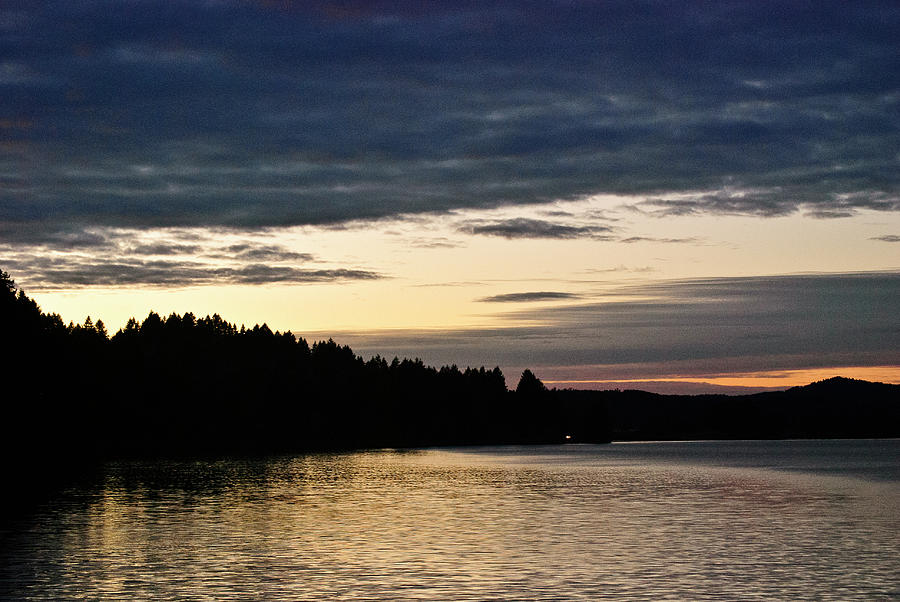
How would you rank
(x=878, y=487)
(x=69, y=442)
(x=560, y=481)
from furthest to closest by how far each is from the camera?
(x=69, y=442)
(x=560, y=481)
(x=878, y=487)

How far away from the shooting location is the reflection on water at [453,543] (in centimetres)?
3684

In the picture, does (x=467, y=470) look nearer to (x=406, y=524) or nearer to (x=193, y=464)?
(x=193, y=464)

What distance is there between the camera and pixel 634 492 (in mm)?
89375

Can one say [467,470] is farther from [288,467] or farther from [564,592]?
[564,592]

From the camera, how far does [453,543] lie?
49.6 meters

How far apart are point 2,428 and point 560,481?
209 ft

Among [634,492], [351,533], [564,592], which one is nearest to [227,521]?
[351,533]

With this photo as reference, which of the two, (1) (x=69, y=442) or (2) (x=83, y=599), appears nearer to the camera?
(2) (x=83, y=599)

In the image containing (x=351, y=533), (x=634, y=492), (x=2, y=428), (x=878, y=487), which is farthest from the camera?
(x=2, y=428)

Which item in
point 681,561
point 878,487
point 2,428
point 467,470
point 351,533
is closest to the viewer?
point 681,561

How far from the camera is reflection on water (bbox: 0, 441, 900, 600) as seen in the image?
36.8m

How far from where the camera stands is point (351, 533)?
179 ft

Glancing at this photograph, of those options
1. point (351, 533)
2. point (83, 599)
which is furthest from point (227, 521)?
point (83, 599)

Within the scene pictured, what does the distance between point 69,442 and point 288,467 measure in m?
40.1
